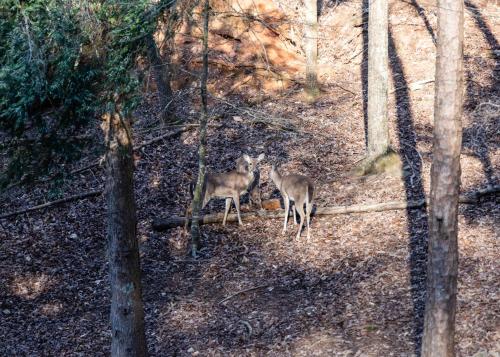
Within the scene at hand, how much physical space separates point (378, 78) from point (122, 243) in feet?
25.9

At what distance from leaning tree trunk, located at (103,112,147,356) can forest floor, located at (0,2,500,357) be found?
99cm

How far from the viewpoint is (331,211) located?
1486 cm

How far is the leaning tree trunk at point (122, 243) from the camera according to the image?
10.2 meters

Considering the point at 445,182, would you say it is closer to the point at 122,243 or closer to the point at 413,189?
the point at 122,243

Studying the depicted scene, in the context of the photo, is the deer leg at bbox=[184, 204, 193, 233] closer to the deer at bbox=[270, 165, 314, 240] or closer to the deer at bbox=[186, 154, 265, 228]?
the deer at bbox=[186, 154, 265, 228]

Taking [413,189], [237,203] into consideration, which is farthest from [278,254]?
[413,189]

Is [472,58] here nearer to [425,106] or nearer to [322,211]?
[425,106]

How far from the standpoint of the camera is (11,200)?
57.6 ft

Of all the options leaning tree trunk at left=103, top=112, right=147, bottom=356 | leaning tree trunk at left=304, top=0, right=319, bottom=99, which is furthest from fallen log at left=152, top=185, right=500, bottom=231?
Result: leaning tree trunk at left=304, top=0, right=319, bottom=99

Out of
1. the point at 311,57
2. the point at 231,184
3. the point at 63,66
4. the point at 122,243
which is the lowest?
the point at 122,243

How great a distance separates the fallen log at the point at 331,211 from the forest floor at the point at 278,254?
16cm

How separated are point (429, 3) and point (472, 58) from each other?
416cm

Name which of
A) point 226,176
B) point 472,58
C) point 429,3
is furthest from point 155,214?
point 429,3

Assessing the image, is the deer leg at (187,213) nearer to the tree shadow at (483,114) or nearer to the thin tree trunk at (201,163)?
the thin tree trunk at (201,163)
